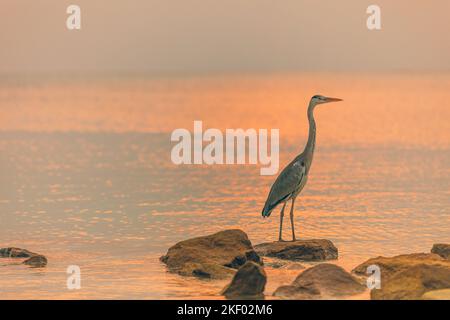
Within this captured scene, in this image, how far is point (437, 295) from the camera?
1711cm

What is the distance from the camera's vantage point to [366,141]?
48219 mm

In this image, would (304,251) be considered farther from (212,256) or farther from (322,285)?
(322,285)

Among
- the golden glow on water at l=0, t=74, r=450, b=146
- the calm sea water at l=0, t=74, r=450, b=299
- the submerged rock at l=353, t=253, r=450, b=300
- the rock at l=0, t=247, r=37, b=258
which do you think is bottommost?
the submerged rock at l=353, t=253, r=450, b=300

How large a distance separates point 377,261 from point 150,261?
408 cm

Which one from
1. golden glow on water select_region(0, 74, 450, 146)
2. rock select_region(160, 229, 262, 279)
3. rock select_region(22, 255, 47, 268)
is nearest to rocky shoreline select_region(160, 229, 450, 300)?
rock select_region(160, 229, 262, 279)

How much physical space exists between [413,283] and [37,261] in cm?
659

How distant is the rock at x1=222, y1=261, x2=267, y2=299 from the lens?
17797mm

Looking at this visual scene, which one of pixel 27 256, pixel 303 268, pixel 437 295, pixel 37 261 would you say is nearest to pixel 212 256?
pixel 303 268

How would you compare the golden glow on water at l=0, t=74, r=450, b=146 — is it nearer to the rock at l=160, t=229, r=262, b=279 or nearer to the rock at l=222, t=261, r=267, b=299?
the rock at l=160, t=229, r=262, b=279

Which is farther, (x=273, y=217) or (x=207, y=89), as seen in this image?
(x=207, y=89)

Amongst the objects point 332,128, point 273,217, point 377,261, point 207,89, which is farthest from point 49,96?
point 377,261

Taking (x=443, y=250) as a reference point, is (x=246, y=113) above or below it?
above

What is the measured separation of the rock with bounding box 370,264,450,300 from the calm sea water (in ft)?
5.93
